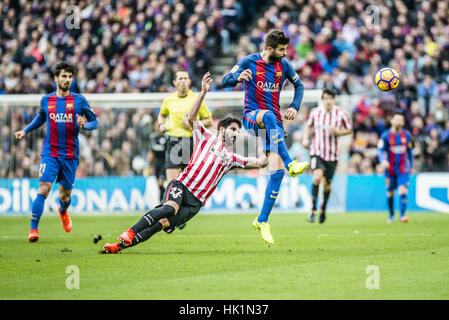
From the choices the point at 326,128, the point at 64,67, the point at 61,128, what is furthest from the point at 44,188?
the point at 326,128

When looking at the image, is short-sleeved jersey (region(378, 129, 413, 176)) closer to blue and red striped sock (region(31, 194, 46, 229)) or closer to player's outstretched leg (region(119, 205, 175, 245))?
blue and red striped sock (region(31, 194, 46, 229))

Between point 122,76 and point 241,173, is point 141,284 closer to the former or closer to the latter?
point 241,173

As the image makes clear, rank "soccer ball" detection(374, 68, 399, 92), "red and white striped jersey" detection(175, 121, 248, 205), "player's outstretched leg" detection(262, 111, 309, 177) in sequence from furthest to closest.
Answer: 1. "soccer ball" detection(374, 68, 399, 92)
2. "player's outstretched leg" detection(262, 111, 309, 177)
3. "red and white striped jersey" detection(175, 121, 248, 205)

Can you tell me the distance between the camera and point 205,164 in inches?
340

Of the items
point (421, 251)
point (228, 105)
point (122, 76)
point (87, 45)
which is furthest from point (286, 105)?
point (421, 251)

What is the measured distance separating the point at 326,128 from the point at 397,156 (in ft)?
5.99

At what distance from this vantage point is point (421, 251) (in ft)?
29.4

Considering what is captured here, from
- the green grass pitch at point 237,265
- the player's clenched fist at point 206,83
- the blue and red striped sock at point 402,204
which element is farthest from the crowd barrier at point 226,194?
the player's clenched fist at point 206,83

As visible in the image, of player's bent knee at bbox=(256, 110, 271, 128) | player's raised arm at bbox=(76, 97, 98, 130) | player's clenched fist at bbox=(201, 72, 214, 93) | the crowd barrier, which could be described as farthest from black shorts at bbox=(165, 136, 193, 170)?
the crowd barrier

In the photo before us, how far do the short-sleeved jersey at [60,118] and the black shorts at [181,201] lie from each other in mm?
3363

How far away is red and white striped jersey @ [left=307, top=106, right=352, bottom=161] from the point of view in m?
14.7

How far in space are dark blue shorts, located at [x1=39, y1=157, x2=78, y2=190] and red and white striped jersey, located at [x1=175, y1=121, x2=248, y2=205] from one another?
326 centimetres

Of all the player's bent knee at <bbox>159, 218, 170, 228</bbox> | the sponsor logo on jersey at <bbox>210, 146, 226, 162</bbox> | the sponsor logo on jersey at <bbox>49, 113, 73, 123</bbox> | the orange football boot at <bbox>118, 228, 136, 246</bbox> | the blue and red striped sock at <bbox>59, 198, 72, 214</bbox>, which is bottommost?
the orange football boot at <bbox>118, 228, 136, 246</bbox>
